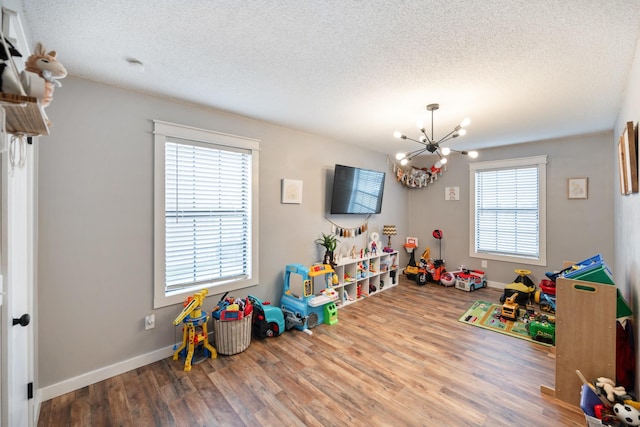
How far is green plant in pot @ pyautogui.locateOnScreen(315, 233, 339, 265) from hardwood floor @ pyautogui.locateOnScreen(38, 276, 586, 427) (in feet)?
3.32

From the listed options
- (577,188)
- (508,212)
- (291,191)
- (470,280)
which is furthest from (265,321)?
(577,188)

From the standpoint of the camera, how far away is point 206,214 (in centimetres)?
282

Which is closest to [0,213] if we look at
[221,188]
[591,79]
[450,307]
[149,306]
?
[149,306]

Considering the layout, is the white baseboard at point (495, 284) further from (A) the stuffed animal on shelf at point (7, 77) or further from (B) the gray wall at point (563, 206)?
(A) the stuffed animal on shelf at point (7, 77)

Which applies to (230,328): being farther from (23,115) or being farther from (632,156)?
(632,156)

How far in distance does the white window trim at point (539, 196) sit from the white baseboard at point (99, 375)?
5032mm

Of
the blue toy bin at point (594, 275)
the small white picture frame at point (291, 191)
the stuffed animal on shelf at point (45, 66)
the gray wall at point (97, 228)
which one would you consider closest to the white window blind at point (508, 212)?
the blue toy bin at point (594, 275)

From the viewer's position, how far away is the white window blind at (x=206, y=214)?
2611mm

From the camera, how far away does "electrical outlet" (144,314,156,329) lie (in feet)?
7.97

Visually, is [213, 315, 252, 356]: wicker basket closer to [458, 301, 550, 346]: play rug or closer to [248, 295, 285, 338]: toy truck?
[248, 295, 285, 338]: toy truck

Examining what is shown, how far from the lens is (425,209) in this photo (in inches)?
220

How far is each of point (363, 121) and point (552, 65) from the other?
1755 mm

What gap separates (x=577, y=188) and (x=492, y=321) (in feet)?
8.15

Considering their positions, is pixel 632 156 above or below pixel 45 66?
below
